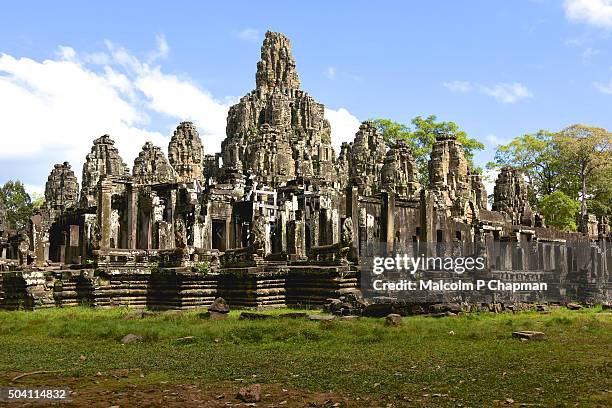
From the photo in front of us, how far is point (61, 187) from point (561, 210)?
4545 cm

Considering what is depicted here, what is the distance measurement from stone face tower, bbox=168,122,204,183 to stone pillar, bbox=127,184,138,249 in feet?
87.8

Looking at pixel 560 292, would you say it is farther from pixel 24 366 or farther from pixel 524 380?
pixel 24 366

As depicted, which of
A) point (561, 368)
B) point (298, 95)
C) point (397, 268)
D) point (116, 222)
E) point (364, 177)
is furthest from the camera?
point (298, 95)

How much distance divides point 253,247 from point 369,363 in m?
13.7

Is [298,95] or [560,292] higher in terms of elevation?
[298,95]

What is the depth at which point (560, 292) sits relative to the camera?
31688 mm

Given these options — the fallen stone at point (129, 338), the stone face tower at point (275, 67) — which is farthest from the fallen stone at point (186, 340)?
the stone face tower at point (275, 67)

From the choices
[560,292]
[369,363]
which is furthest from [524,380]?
[560,292]

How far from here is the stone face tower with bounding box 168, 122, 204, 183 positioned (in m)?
66.7

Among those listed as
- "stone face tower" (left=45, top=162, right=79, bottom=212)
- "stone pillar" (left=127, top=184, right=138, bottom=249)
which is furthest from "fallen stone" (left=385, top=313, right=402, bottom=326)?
"stone face tower" (left=45, top=162, right=79, bottom=212)

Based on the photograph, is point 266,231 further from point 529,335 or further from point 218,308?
point 529,335

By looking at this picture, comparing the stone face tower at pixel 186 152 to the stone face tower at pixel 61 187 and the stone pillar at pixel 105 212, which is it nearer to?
the stone face tower at pixel 61 187

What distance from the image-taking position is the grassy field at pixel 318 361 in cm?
902

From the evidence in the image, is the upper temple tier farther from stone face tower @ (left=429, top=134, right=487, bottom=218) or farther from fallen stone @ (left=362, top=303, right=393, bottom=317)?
fallen stone @ (left=362, top=303, right=393, bottom=317)
